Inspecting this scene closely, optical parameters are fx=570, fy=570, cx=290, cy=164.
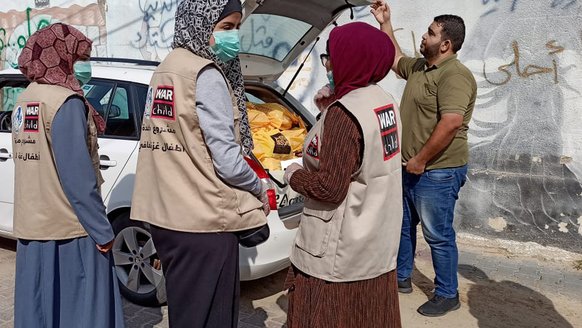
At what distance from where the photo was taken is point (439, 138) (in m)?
3.67

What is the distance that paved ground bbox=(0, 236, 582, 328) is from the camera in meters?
3.88

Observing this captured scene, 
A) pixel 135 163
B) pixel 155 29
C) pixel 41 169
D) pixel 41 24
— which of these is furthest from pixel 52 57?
pixel 41 24

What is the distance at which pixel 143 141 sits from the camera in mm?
2475

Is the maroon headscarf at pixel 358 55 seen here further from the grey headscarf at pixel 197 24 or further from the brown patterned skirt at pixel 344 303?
the brown patterned skirt at pixel 344 303

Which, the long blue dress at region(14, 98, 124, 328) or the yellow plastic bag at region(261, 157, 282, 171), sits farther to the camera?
the yellow plastic bag at region(261, 157, 282, 171)

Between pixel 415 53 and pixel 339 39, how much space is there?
3768 mm

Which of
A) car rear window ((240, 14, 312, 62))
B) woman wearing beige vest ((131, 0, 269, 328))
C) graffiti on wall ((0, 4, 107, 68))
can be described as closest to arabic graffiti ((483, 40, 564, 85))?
car rear window ((240, 14, 312, 62))

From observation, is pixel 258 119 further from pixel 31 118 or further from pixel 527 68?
pixel 527 68

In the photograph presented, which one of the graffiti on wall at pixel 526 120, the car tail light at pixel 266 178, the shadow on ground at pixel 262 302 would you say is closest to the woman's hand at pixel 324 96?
the car tail light at pixel 266 178

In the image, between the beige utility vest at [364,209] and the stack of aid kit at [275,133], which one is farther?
the stack of aid kit at [275,133]

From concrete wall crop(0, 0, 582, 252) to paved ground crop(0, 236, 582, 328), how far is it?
23 cm

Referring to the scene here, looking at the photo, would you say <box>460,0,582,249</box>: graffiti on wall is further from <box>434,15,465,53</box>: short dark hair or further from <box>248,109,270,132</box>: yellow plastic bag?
<box>248,109,270,132</box>: yellow plastic bag

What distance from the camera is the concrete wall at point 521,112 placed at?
5.09 m

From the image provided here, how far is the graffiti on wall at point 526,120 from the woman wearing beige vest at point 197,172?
3.63m
